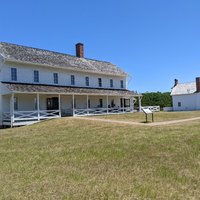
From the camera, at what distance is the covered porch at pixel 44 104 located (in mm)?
25547

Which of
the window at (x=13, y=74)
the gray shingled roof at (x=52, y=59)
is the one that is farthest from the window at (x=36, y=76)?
the window at (x=13, y=74)

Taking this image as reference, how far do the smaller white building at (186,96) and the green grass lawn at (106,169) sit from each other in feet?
140

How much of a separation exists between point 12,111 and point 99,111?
38.2 feet

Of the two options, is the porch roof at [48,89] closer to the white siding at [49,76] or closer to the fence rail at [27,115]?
the white siding at [49,76]

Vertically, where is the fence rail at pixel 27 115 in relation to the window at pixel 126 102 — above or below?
below

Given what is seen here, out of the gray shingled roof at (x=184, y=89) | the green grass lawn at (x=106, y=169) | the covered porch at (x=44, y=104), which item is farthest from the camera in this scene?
the gray shingled roof at (x=184, y=89)

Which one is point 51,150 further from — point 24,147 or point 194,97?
point 194,97

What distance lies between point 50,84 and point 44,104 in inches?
90.0

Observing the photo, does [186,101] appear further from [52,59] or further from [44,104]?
[44,104]

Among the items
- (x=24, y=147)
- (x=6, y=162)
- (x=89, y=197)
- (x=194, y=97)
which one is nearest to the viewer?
A: (x=89, y=197)

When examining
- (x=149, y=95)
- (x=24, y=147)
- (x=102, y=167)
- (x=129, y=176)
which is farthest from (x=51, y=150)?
(x=149, y=95)

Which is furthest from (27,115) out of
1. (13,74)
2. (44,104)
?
(13,74)

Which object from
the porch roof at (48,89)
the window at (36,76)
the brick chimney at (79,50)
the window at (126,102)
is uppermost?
the brick chimney at (79,50)

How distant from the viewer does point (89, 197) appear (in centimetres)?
597
